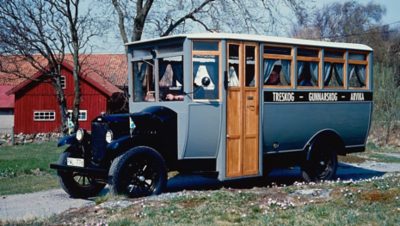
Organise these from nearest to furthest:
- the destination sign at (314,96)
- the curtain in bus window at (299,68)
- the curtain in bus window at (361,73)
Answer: the destination sign at (314,96)
the curtain in bus window at (299,68)
the curtain in bus window at (361,73)

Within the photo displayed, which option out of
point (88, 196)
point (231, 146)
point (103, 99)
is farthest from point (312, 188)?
point (103, 99)

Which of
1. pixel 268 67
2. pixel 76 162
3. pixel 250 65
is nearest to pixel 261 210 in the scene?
pixel 76 162

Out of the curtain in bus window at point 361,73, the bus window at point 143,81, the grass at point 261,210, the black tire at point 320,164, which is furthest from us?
the curtain in bus window at point 361,73

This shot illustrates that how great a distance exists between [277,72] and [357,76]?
9.48 feet

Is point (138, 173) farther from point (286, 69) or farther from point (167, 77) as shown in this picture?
point (286, 69)

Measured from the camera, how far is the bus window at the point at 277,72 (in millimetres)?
12789

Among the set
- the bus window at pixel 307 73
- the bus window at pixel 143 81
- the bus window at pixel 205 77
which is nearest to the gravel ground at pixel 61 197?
the bus window at pixel 143 81

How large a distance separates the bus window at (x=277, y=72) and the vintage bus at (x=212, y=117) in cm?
2

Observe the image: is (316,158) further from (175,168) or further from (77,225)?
(77,225)

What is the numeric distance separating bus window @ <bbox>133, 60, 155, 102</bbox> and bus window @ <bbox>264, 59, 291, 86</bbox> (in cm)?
230

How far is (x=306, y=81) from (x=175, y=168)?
12.3 ft

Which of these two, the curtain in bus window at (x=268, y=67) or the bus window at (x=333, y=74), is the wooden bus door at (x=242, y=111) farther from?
the bus window at (x=333, y=74)

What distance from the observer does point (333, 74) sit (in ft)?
47.1

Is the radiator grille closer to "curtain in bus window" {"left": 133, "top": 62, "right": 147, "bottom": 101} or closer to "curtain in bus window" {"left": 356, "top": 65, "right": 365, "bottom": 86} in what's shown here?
"curtain in bus window" {"left": 133, "top": 62, "right": 147, "bottom": 101}
